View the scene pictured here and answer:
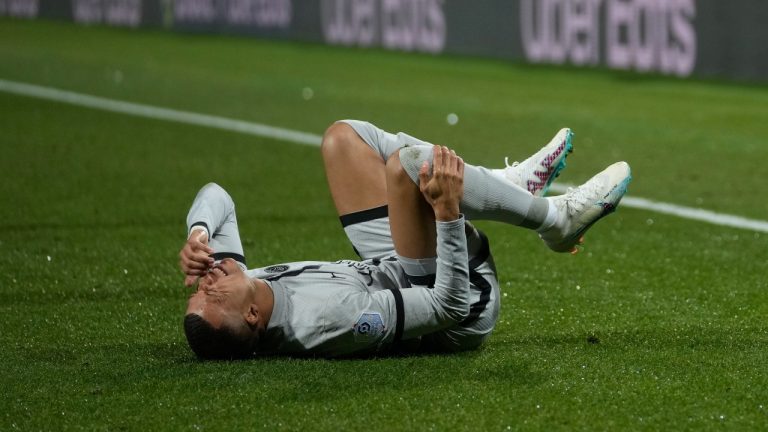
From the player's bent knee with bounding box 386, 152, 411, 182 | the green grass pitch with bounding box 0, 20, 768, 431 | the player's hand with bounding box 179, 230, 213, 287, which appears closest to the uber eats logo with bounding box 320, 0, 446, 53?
the green grass pitch with bounding box 0, 20, 768, 431

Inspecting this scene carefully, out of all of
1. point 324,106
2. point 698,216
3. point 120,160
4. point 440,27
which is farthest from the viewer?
point 440,27

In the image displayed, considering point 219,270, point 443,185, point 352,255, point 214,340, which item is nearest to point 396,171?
point 443,185

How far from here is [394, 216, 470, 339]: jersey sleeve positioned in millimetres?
4613

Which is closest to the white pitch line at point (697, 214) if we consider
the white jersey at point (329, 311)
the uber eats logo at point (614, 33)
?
the white jersey at point (329, 311)

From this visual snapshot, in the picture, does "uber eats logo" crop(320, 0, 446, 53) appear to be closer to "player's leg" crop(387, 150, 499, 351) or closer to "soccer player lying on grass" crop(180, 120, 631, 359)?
"soccer player lying on grass" crop(180, 120, 631, 359)

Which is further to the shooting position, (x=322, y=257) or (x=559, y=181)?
(x=559, y=181)

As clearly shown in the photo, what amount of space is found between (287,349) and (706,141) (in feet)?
21.5

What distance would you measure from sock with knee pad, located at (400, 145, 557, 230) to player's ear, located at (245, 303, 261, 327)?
695 millimetres

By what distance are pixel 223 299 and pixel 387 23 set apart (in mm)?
14564

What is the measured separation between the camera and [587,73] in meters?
15.7

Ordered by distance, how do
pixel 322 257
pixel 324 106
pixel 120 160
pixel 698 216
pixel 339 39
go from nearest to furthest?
pixel 322 257, pixel 698 216, pixel 120 160, pixel 324 106, pixel 339 39

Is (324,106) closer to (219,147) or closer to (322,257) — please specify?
(219,147)

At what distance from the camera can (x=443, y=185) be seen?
461 cm

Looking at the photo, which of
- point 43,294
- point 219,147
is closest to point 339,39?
point 219,147
